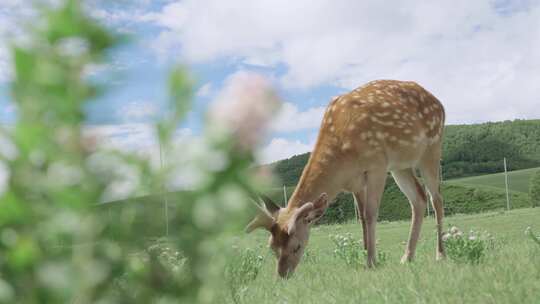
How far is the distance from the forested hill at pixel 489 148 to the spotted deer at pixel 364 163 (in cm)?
3946

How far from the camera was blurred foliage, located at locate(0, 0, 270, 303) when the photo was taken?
780mm

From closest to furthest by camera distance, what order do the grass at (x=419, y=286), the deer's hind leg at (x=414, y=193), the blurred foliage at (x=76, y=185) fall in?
the blurred foliage at (x=76, y=185)
the grass at (x=419, y=286)
the deer's hind leg at (x=414, y=193)

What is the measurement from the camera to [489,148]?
167ft

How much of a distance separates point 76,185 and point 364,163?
575 cm

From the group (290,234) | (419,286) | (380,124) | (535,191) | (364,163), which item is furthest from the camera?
(535,191)

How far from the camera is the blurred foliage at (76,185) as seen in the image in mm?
780

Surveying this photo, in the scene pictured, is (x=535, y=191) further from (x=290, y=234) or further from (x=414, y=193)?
(x=290, y=234)

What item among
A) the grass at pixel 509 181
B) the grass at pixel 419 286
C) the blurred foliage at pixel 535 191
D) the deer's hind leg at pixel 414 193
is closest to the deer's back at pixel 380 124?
the deer's hind leg at pixel 414 193

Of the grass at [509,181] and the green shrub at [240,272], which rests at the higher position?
the green shrub at [240,272]

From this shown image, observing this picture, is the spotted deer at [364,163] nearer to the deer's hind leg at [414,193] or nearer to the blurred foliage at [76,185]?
the deer's hind leg at [414,193]

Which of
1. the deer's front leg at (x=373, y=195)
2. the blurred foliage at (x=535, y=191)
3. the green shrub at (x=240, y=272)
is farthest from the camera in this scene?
the blurred foliage at (x=535, y=191)

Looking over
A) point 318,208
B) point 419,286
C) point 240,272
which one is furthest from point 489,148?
point 419,286

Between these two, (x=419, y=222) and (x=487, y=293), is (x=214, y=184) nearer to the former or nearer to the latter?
(x=487, y=293)

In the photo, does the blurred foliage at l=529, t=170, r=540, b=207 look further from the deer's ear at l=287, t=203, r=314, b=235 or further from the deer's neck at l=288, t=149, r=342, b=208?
the deer's ear at l=287, t=203, r=314, b=235
